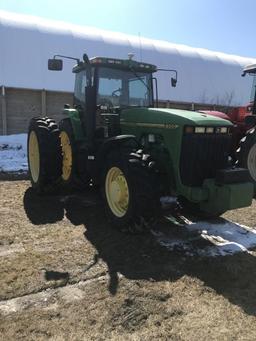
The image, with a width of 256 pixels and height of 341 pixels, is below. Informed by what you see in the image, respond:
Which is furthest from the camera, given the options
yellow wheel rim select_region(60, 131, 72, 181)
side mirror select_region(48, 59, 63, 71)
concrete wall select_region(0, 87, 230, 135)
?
concrete wall select_region(0, 87, 230, 135)

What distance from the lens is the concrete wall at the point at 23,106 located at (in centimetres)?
1659

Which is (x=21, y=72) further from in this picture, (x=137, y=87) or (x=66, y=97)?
(x=137, y=87)

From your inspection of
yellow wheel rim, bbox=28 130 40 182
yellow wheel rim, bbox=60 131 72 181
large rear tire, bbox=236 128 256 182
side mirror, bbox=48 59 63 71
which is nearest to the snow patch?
yellow wheel rim, bbox=28 130 40 182

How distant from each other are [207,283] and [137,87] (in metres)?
3.69

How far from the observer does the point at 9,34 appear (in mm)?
17016

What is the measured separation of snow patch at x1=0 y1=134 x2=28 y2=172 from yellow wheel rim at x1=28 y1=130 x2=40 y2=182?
2.27 meters

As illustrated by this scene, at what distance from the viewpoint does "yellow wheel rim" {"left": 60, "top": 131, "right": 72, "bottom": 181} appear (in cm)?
756

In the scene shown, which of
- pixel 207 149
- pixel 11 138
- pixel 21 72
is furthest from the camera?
pixel 21 72

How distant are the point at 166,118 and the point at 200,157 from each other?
2.29 ft

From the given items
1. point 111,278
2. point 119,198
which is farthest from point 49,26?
point 111,278

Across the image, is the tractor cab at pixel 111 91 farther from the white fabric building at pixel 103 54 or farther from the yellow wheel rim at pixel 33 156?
the white fabric building at pixel 103 54

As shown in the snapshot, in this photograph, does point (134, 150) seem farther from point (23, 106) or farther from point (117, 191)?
point (23, 106)

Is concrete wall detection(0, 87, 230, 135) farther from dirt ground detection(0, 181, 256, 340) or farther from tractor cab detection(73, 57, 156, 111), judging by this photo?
dirt ground detection(0, 181, 256, 340)

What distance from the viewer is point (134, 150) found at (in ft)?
18.8
